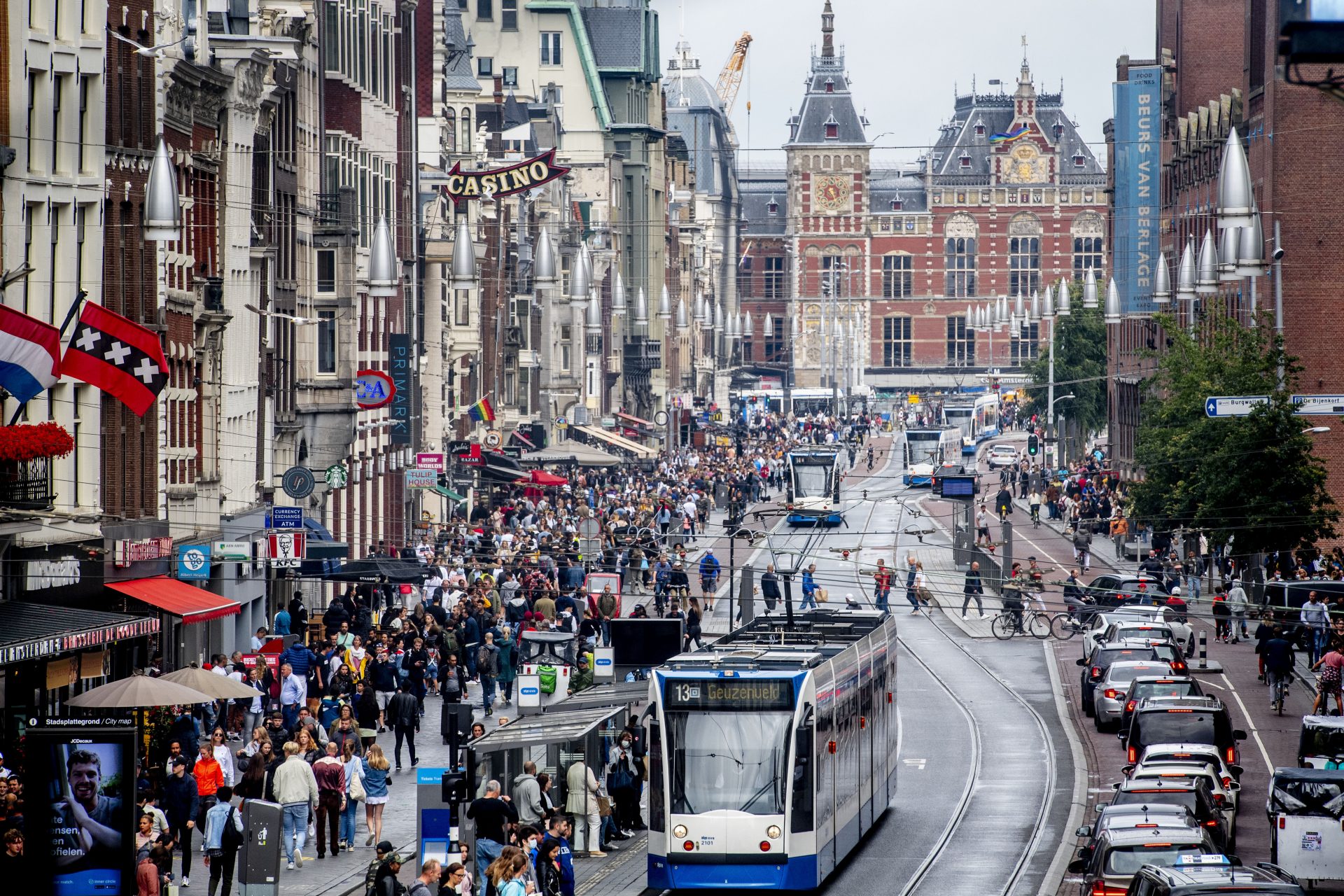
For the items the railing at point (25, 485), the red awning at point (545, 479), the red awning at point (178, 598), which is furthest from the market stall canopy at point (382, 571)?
the red awning at point (545, 479)

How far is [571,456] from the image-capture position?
A: 75.1 metres

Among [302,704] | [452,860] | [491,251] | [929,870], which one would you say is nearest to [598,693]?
[302,704]

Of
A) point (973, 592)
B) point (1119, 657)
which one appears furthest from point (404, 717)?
point (973, 592)

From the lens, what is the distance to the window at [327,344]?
161ft

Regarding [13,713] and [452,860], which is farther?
[13,713]

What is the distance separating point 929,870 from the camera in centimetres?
2534

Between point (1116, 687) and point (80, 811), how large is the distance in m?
21.8

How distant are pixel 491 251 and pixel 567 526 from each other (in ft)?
61.4

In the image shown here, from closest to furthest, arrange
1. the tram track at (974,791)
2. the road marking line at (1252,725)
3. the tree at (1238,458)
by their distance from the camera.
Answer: the tram track at (974,791)
the road marking line at (1252,725)
the tree at (1238,458)

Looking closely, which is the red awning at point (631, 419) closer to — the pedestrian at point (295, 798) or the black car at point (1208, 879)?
the pedestrian at point (295, 798)

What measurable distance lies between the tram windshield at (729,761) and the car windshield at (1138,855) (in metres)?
3.56

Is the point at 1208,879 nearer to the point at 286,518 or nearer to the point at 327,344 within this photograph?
the point at 286,518

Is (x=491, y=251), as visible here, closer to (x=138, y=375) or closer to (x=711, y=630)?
(x=711, y=630)

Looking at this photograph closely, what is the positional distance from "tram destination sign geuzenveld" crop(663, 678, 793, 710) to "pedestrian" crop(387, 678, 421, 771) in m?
8.17
